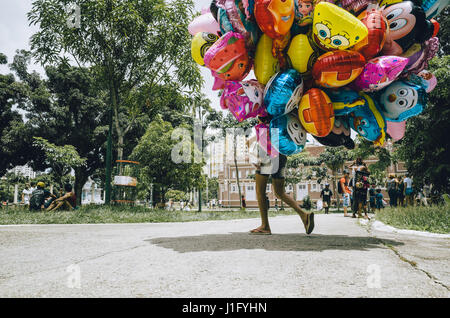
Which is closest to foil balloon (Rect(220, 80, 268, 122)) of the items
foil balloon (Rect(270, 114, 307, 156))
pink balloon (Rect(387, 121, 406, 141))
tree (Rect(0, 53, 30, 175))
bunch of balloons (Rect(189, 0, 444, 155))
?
bunch of balloons (Rect(189, 0, 444, 155))

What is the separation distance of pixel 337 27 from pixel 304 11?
0.56 meters

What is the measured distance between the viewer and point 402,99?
3.43 metres

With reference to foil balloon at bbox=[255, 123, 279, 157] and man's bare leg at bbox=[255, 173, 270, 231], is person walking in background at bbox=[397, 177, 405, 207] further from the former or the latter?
foil balloon at bbox=[255, 123, 279, 157]

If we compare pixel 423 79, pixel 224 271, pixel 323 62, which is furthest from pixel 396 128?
pixel 224 271

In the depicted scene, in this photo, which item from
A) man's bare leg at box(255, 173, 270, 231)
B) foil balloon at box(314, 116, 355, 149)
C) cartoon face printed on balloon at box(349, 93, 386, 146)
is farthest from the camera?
man's bare leg at box(255, 173, 270, 231)

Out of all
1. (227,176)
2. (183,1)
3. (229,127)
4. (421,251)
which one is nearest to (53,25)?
(183,1)

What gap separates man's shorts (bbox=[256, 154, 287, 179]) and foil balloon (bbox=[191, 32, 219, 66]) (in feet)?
4.91

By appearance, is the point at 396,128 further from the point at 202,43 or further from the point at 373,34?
the point at 202,43

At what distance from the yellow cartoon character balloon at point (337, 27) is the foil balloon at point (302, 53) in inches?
8.5

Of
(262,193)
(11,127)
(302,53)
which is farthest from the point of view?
(11,127)

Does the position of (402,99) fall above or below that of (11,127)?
below

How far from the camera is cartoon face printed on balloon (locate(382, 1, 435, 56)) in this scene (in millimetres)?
3311

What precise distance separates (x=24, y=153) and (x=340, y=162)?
92.1ft
